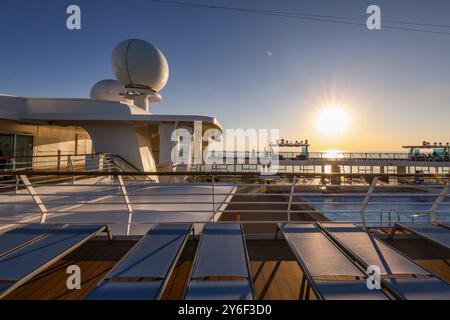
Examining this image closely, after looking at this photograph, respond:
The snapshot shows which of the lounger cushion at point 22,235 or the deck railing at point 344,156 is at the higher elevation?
the deck railing at point 344,156

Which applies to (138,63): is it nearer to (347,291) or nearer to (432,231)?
(432,231)

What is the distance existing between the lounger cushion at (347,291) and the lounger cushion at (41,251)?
6.50 ft

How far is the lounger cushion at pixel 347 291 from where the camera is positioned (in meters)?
1.28

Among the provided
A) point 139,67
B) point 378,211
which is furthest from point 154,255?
point 139,67

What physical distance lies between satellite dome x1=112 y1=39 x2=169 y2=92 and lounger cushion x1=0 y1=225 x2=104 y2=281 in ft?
32.6

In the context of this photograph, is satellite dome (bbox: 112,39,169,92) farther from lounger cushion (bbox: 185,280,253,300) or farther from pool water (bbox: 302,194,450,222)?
lounger cushion (bbox: 185,280,253,300)

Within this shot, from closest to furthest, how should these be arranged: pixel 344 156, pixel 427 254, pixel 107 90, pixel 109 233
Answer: pixel 427 254, pixel 109 233, pixel 107 90, pixel 344 156

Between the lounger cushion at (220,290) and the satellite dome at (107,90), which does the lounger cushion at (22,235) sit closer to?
the lounger cushion at (220,290)

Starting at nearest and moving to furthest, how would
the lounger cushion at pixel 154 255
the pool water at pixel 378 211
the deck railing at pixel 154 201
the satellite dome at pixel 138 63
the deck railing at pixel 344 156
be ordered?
the lounger cushion at pixel 154 255 → the deck railing at pixel 154 201 → the pool water at pixel 378 211 → the satellite dome at pixel 138 63 → the deck railing at pixel 344 156

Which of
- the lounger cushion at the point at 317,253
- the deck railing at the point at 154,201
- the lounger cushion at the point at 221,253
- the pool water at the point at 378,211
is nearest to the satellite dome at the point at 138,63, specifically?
the deck railing at the point at 154,201

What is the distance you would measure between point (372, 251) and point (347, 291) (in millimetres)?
873

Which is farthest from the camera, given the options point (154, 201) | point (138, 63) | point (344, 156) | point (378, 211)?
point (344, 156)

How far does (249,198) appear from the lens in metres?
10.7

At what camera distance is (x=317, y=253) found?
6.14 ft
